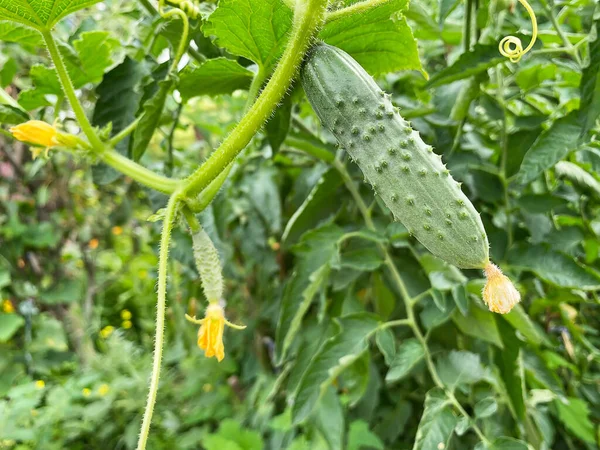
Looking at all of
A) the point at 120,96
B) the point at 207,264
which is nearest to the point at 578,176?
the point at 207,264

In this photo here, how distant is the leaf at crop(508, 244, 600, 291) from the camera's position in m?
0.94

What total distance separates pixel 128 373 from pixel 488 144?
1788mm

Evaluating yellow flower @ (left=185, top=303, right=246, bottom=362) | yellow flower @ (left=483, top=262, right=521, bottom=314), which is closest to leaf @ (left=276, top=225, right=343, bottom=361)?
yellow flower @ (left=185, top=303, right=246, bottom=362)

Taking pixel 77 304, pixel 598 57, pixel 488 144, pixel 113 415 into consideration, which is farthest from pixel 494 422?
pixel 77 304

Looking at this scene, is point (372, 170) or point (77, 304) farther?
point (77, 304)

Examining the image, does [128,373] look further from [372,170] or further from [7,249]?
[372,170]

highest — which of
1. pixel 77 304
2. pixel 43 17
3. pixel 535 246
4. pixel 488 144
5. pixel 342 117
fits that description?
pixel 43 17

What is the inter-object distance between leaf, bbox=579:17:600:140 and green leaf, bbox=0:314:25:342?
195 centimetres

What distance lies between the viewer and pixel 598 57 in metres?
0.77

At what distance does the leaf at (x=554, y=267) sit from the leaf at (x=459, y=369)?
21 centimetres

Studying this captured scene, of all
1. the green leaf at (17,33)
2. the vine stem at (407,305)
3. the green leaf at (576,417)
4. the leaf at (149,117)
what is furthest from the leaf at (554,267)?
the green leaf at (17,33)

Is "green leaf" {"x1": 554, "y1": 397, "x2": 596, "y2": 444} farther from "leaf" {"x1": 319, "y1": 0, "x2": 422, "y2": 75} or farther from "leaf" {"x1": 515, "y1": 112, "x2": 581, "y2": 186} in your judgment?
"leaf" {"x1": 319, "y1": 0, "x2": 422, "y2": 75}

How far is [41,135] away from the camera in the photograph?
0.74 metres

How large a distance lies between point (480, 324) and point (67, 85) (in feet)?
2.72
